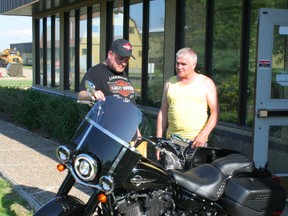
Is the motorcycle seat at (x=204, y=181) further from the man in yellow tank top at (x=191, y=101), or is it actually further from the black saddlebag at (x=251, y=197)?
the man in yellow tank top at (x=191, y=101)

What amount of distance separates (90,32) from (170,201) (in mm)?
11040

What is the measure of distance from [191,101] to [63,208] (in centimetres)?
177

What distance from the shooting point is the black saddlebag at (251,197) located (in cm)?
328

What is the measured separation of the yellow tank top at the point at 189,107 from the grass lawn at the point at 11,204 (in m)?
1.97

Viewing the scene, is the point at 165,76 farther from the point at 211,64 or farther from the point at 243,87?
the point at 243,87

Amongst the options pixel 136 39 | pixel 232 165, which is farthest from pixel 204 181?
pixel 136 39

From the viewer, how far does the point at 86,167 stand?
2754 millimetres

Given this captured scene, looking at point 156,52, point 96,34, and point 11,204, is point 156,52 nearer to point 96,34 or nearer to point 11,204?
point 96,34

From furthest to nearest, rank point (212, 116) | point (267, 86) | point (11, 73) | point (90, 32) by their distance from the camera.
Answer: point (11, 73)
point (90, 32)
point (267, 86)
point (212, 116)

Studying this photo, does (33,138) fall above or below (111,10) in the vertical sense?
below

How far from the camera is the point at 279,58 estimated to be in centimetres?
524

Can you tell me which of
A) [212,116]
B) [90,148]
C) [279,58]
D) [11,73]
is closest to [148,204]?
[90,148]

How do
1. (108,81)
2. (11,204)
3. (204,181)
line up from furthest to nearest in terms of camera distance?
(11,204), (108,81), (204,181)

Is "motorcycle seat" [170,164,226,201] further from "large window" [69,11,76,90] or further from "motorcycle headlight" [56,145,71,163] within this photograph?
"large window" [69,11,76,90]
